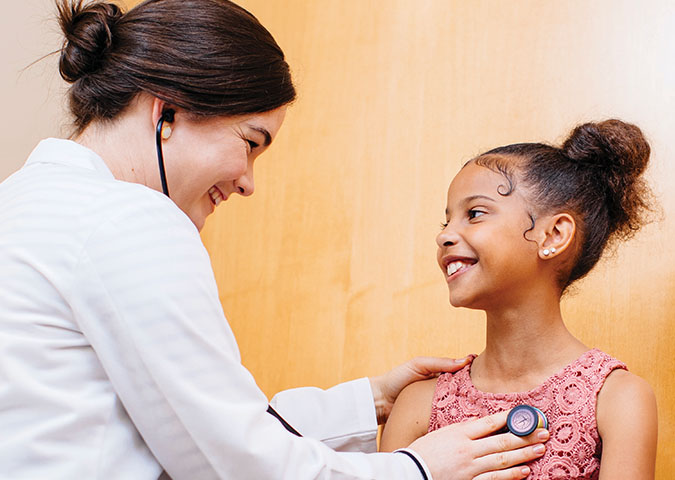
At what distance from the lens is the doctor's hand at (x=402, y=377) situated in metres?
1.59

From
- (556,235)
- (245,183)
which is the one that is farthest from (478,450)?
(245,183)

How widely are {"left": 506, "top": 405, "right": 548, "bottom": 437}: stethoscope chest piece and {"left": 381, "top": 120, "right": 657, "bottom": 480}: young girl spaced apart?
0.03 meters

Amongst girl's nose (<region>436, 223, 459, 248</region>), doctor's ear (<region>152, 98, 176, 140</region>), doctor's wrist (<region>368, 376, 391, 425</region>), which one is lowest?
doctor's wrist (<region>368, 376, 391, 425</region>)

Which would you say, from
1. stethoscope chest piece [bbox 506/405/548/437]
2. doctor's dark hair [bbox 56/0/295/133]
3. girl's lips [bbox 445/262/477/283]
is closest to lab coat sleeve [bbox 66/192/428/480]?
doctor's dark hair [bbox 56/0/295/133]

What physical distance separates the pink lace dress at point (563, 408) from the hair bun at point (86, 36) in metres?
0.87

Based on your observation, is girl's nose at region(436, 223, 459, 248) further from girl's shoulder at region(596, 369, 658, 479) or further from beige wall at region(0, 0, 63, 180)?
beige wall at region(0, 0, 63, 180)

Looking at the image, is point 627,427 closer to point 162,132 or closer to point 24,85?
point 162,132

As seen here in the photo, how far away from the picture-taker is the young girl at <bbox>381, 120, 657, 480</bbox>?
4.37 ft

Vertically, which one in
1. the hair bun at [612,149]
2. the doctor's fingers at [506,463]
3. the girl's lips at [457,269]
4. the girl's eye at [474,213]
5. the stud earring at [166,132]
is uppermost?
the stud earring at [166,132]

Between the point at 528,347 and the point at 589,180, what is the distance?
35cm

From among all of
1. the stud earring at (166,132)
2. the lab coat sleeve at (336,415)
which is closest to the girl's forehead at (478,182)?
the lab coat sleeve at (336,415)

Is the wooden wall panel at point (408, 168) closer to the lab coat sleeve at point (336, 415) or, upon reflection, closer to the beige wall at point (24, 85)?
the lab coat sleeve at point (336, 415)

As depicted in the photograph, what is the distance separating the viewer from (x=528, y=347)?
1474mm

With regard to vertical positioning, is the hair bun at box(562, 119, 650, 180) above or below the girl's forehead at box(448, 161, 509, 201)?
above
